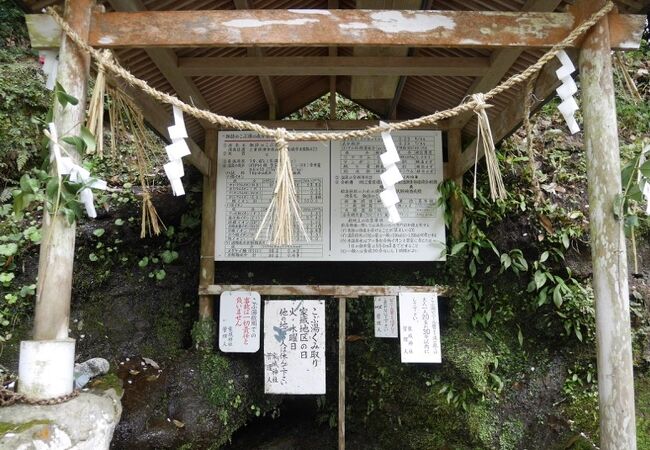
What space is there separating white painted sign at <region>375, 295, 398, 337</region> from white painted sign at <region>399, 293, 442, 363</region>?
0.81 ft

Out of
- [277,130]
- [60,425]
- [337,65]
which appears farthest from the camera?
[337,65]

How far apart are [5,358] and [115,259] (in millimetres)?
1313

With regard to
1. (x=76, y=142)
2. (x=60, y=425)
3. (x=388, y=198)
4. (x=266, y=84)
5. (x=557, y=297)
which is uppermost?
(x=266, y=84)

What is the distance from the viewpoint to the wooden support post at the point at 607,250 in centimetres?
230

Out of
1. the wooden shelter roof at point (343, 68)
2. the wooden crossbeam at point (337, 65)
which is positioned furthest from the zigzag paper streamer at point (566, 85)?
the wooden crossbeam at point (337, 65)

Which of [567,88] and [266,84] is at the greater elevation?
[266,84]

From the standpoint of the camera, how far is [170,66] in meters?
3.43

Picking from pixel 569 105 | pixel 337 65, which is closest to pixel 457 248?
pixel 569 105

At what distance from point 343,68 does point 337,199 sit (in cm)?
122

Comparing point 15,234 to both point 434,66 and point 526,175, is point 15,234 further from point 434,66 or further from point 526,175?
point 526,175

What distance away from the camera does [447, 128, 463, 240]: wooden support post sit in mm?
4324

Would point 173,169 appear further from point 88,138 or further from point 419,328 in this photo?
point 419,328

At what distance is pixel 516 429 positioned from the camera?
3.93 m

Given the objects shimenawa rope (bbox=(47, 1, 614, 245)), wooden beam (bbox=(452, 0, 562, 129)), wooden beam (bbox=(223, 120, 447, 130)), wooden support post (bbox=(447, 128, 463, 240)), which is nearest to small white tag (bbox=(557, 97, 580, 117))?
shimenawa rope (bbox=(47, 1, 614, 245))
